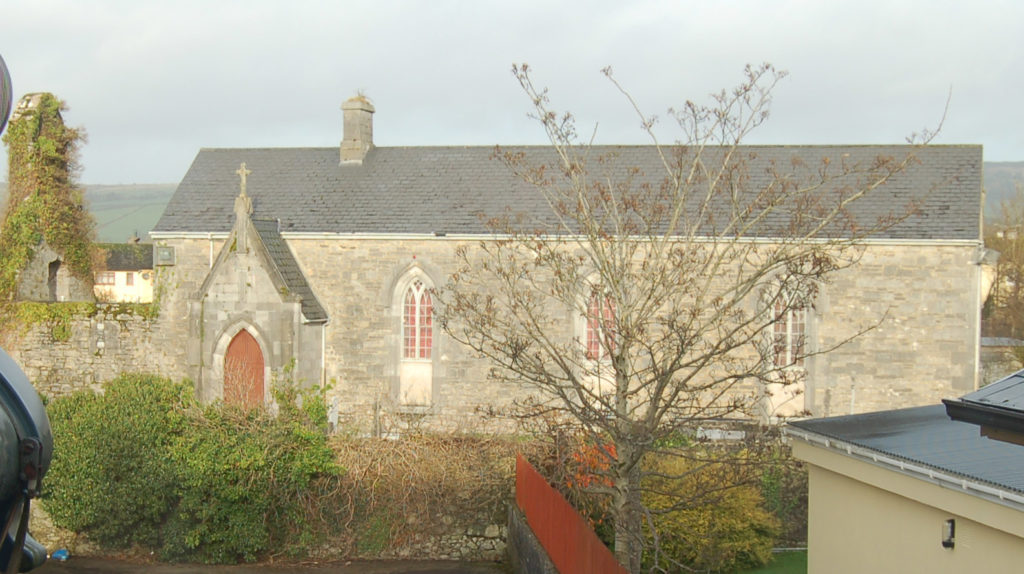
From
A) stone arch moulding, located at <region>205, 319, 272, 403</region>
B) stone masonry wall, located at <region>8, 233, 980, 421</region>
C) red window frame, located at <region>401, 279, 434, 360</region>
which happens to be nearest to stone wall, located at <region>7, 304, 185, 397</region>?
stone masonry wall, located at <region>8, 233, 980, 421</region>

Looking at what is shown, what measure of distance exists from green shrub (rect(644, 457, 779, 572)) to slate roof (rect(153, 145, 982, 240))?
819 centimetres

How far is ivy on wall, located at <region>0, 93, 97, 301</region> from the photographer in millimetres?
26312

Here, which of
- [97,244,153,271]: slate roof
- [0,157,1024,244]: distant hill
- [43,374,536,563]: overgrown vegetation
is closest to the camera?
[43,374,536,563]: overgrown vegetation

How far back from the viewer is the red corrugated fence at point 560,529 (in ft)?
32.1

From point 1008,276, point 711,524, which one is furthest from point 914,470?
point 1008,276

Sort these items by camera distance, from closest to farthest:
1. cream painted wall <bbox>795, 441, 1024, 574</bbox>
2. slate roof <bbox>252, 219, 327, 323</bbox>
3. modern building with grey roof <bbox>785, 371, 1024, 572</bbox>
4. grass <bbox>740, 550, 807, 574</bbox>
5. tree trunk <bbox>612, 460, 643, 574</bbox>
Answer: modern building with grey roof <bbox>785, 371, 1024, 572</bbox> → cream painted wall <bbox>795, 441, 1024, 574</bbox> → tree trunk <bbox>612, 460, 643, 574</bbox> → grass <bbox>740, 550, 807, 574</bbox> → slate roof <bbox>252, 219, 327, 323</bbox>

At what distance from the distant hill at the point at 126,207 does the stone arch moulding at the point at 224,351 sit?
8806 centimetres

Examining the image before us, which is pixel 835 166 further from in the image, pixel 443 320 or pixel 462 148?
pixel 443 320

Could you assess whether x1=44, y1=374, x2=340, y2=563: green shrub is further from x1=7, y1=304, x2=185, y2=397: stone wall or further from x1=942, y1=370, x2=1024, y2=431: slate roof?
x1=942, y1=370, x2=1024, y2=431: slate roof

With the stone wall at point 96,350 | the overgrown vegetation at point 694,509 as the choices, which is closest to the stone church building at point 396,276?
the stone wall at point 96,350

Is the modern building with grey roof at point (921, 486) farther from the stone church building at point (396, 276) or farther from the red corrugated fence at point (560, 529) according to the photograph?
the stone church building at point (396, 276)

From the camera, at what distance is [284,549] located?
16.5 m

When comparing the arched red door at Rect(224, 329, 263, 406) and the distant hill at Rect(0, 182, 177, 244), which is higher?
the distant hill at Rect(0, 182, 177, 244)

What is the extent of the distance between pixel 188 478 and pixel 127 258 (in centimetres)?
5603
